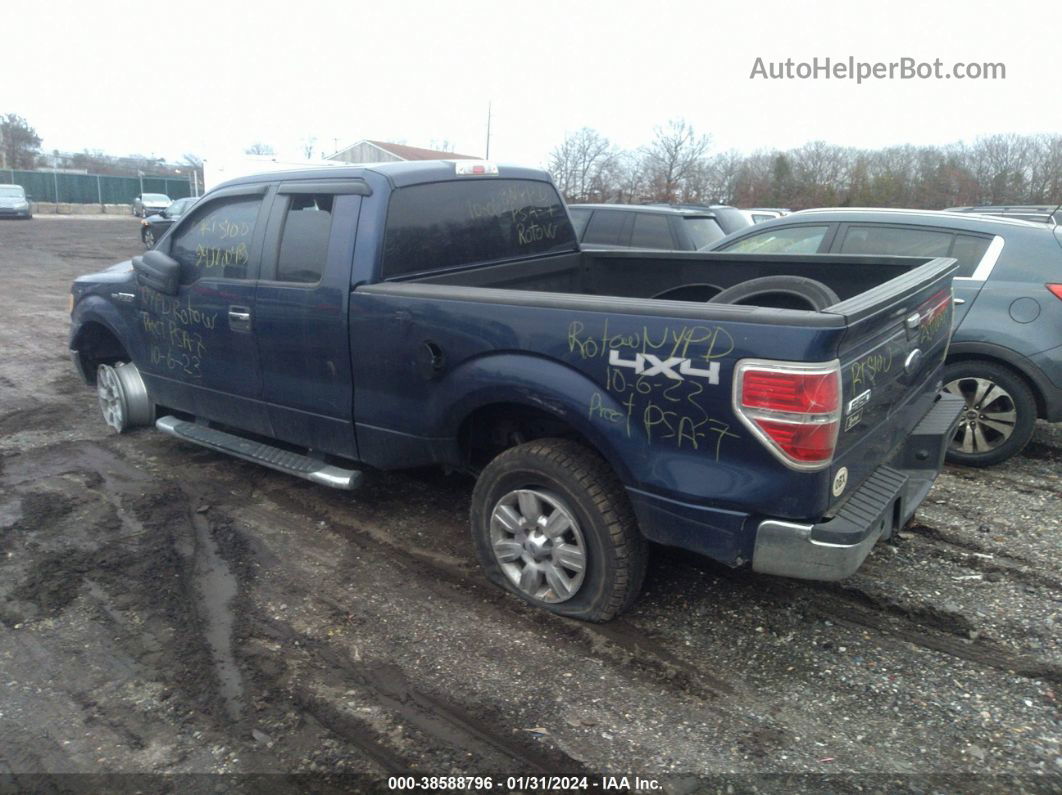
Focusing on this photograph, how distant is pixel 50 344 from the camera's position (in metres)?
9.36

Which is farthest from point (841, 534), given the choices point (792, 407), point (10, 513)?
point (10, 513)

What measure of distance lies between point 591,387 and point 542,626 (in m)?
1.13

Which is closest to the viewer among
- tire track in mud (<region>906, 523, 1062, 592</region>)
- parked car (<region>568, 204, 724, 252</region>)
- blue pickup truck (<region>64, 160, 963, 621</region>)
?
blue pickup truck (<region>64, 160, 963, 621</region>)

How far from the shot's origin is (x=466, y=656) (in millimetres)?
3395

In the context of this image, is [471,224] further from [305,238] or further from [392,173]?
[305,238]

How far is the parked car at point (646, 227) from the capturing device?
30.7 ft

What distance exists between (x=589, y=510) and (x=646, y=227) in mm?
6735

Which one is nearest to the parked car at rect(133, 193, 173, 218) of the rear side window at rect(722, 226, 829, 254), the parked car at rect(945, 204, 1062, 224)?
the parked car at rect(945, 204, 1062, 224)

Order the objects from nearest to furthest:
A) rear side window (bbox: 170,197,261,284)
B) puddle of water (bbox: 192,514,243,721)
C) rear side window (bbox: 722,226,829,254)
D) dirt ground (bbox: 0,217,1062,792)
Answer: dirt ground (bbox: 0,217,1062,792) < puddle of water (bbox: 192,514,243,721) < rear side window (bbox: 170,197,261,284) < rear side window (bbox: 722,226,829,254)

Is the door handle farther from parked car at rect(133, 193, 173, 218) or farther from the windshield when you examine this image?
parked car at rect(133, 193, 173, 218)

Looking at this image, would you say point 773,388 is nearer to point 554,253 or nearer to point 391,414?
point 391,414

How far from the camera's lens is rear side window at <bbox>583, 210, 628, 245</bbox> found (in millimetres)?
9766

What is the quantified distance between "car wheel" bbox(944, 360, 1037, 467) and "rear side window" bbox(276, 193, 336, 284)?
4087 millimetres

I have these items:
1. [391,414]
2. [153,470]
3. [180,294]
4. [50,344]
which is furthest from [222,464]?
[50,344]
